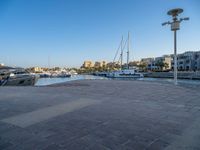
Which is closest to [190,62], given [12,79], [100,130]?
[12,79]

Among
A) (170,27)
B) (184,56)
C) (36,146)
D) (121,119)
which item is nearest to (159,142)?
(121,119)

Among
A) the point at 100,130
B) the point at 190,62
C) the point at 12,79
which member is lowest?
the point at 100,130

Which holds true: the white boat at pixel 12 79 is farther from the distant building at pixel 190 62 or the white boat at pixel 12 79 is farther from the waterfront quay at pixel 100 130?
the distant building at pixel 190 62

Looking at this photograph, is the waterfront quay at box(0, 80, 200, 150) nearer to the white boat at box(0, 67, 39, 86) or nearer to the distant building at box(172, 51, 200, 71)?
the white boat at box(0, 67, 39, 86)

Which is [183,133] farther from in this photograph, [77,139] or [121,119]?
[77,139]

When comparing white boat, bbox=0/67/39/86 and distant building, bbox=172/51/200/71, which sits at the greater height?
distant building, bbox=172/51/200/71

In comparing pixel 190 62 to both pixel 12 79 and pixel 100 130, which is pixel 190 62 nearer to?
pixel 12 79

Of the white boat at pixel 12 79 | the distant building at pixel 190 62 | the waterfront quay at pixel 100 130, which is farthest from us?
the distant building at pixel 190 62

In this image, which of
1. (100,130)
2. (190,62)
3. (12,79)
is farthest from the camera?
(190,62)

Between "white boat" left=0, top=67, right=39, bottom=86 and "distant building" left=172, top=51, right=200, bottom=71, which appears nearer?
"white boat" left=0, top=67, right=39, bottom=86

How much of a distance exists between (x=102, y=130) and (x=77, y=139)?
1.64ft

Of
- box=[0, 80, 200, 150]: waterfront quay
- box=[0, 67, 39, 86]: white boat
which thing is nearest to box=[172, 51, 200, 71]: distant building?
box=[0, 67, 39, 86]: white boat

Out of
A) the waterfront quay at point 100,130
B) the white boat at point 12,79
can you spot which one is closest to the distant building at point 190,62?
the white boat at point 12,79

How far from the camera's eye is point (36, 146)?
205cm
